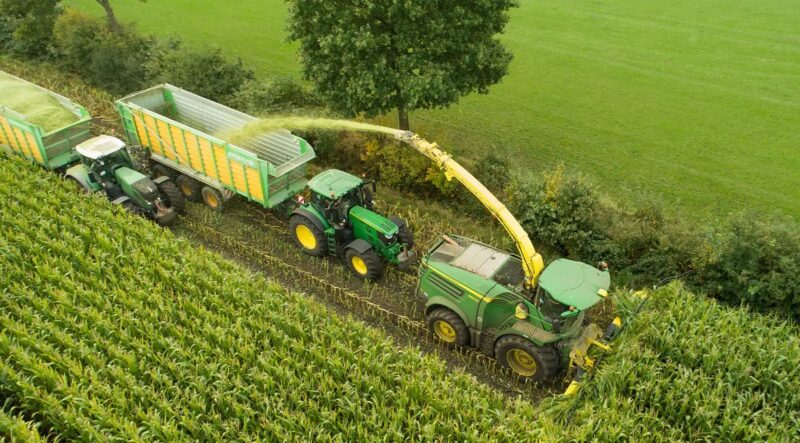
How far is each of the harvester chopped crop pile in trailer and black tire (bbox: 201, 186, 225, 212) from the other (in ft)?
0.12

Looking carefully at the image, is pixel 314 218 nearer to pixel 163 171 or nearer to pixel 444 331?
pixel 444 331

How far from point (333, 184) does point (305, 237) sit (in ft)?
4.99

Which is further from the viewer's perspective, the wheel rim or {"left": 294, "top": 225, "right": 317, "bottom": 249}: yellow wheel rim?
the wheel rim

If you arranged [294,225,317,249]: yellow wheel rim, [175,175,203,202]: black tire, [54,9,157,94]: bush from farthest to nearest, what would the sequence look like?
[54,9,157,94]: bush → [175,175,203,202]: black tire → [294,225,317,249]: yellow wheel rim

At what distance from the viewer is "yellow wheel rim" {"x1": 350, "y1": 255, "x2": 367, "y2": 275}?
454 inches

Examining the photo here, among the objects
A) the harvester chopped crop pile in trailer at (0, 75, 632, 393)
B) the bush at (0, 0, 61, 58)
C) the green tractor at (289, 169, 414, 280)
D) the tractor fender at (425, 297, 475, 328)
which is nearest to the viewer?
the harvester chopped crop pile in trailer at (0, 75, 632, 393)

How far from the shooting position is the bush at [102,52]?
19125mm

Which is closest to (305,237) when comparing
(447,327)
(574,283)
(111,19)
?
(447,327)

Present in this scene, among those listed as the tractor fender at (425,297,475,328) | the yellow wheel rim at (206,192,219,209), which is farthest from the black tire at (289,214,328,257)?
the tractor fender at (425,297,475,328)

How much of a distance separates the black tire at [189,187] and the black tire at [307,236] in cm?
327

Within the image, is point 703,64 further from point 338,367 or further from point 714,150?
point 338,367

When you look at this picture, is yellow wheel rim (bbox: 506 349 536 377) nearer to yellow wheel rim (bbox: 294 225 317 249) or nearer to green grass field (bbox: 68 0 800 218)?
yellow wheel rim (bbox: 294 225 317 249)

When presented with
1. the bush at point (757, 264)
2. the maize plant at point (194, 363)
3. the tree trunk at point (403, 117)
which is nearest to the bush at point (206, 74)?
the tree trunk at point (403, 117)

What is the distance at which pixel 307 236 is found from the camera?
1235 cm
